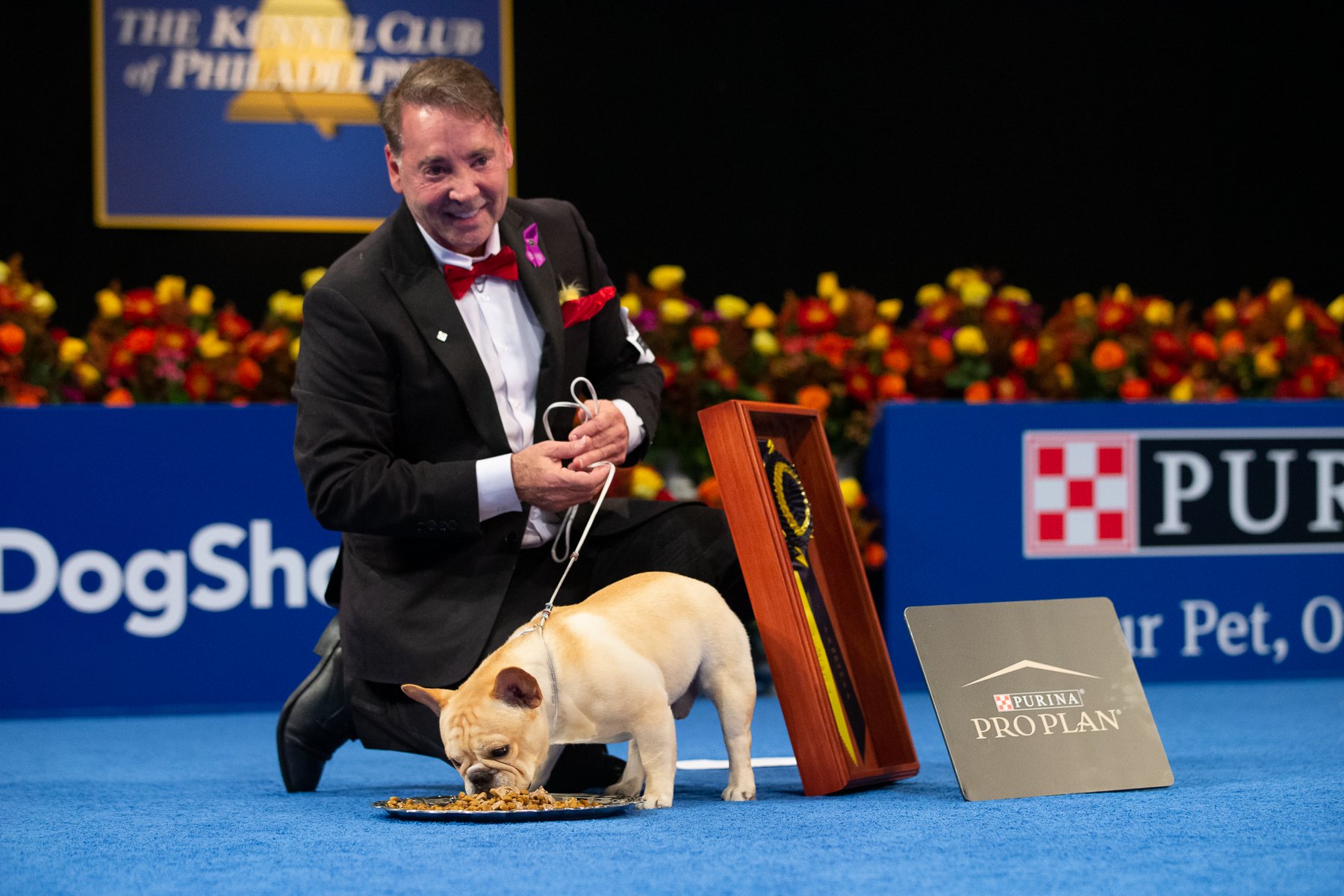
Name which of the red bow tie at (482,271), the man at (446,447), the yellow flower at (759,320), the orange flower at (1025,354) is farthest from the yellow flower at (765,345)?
the red bow tie at (482,271)

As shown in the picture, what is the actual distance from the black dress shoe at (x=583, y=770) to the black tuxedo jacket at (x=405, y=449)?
0.77ft

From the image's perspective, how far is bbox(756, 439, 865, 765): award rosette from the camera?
2178 millimetres

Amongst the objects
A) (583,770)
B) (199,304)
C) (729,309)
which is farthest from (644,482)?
(583,770)

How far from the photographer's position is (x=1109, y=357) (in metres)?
4.00

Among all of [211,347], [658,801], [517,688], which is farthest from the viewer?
[211,347]

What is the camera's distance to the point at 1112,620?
7.45 ft

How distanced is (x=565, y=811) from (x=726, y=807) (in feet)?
0.72

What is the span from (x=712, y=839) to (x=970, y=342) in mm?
2451

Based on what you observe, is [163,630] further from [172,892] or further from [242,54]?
[242,54]

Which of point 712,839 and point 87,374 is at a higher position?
point 87,374

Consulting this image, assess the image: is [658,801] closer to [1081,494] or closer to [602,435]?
[602,435]

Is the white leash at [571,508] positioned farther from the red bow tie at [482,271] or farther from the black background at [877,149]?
the black background at [877,149]

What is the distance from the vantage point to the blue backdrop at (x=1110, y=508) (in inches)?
148

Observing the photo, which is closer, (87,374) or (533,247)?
(533,247)
